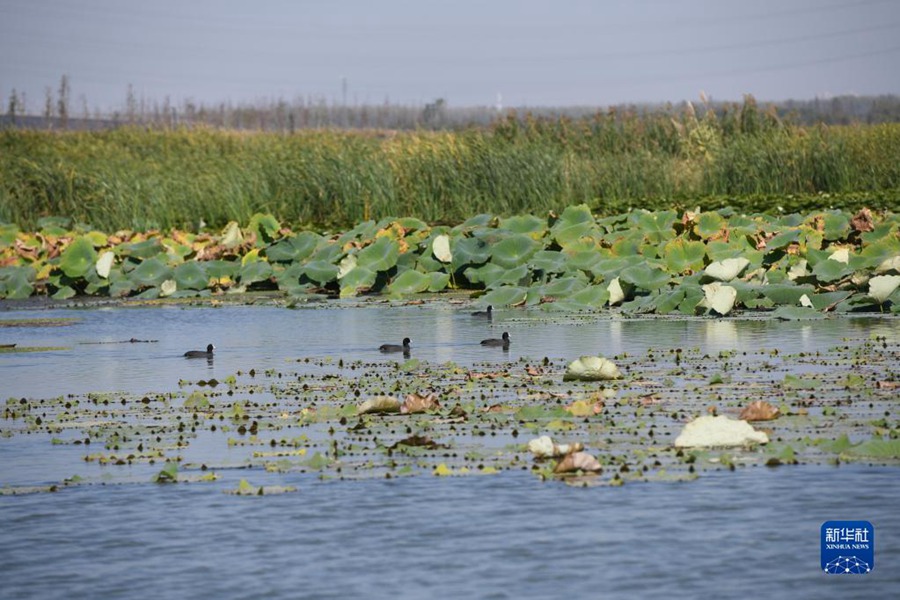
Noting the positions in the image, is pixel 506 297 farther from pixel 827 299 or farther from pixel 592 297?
pixel 827 299

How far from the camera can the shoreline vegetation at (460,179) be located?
1115 inches

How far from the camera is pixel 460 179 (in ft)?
93.5

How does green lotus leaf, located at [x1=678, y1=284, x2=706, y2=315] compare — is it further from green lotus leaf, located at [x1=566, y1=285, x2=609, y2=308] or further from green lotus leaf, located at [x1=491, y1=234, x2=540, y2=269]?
Result: green lotus leaf, located at [x1=491, y1=234, x2=540, y2=269]

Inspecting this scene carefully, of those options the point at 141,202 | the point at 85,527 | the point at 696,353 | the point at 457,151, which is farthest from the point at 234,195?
the point at 85,527

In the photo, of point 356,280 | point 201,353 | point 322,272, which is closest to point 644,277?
point 356,280

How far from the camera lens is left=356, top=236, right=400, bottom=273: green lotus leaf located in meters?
20.5

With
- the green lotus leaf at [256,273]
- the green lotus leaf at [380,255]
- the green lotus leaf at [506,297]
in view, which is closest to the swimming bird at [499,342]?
the green lotus leaf at [506,297]

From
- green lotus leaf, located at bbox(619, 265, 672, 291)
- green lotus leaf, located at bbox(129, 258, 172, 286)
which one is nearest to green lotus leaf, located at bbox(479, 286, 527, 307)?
green lotus leaf, located at bbox(619, 265, 672, 291)

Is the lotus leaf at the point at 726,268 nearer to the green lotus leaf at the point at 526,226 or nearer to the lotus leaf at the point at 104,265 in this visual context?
the green lotus leaf at the point at 526,226

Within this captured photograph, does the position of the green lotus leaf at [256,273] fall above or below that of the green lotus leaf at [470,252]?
below

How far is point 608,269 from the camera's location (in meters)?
18.1

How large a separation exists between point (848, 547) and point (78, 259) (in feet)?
60.1

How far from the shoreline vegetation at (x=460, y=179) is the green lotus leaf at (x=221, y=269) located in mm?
4509

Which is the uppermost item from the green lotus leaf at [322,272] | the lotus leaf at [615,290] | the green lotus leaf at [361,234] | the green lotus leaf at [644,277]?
the green lotus leaf at [361,234]
